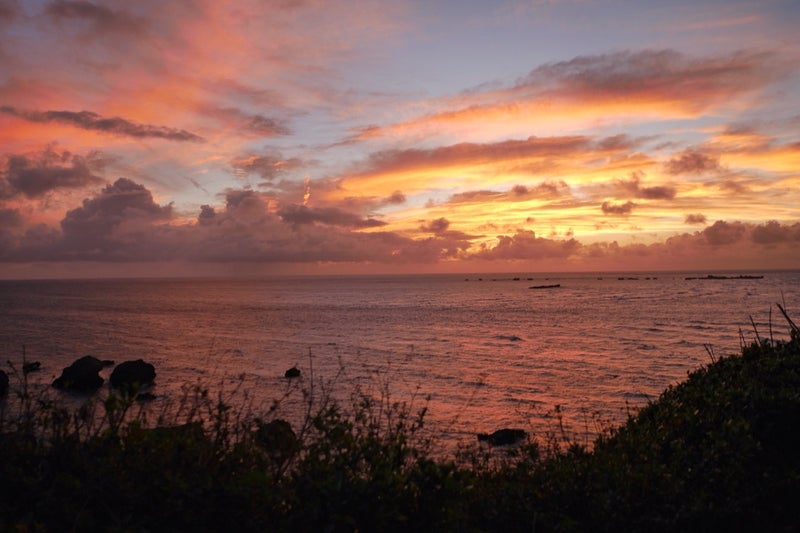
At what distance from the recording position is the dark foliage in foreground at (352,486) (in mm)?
5535

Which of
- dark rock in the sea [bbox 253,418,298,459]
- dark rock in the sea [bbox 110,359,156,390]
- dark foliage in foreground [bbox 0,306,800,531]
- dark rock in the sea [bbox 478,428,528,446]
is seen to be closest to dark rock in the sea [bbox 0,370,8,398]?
dark rock in the sea [bbox 110,359,156,390]

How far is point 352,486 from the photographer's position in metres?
5.52

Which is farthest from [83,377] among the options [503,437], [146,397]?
[503,437]

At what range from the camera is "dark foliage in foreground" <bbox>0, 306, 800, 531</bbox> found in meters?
5.54

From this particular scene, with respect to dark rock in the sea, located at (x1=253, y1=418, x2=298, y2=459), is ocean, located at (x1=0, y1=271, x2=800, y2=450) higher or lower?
lower

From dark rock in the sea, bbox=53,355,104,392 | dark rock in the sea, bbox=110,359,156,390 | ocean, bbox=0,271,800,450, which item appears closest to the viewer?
ocean, bbox=0,271,800,450

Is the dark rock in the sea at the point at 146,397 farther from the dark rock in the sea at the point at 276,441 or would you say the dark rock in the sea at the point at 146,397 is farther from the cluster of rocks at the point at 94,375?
the dark rock in the sea at the point at 276,441

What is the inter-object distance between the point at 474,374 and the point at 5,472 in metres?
27.2

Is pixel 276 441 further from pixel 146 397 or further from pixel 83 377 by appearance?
pixel 83 377

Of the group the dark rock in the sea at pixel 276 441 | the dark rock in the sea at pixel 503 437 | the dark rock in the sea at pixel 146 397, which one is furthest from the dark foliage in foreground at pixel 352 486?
the dark rock in the sea at pixel 146 397

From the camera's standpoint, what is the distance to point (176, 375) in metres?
32.9

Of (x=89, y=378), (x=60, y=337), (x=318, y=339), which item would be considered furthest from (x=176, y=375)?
(x=60, y=337)

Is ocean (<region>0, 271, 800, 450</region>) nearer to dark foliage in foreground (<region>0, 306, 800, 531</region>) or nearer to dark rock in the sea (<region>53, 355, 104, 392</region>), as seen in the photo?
dark foliage in foreground (<region>0, 306, 800, 531</region>)

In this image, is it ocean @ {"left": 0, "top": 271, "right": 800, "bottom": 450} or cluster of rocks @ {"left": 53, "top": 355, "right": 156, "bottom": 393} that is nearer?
ocean @ {"left": 0, "top": 271, "right": 800, "bottom": 450}
